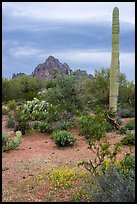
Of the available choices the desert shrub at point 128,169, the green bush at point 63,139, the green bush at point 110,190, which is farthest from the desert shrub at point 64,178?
the green bush at point 63,139

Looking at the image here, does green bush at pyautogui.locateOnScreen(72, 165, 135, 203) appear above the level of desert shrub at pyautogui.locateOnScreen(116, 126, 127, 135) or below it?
below

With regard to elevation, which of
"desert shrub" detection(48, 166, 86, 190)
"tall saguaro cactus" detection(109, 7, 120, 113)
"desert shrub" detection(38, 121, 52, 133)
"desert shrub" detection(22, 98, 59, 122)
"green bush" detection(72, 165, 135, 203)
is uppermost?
"tall saguaro cactus" detection(109, 7, 120, 113)

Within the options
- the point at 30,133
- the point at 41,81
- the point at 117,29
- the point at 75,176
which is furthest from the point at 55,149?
the point at 41,81

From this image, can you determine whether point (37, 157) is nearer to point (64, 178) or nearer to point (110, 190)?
point (64, 178)

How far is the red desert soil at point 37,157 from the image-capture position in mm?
8030

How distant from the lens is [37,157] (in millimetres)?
9852

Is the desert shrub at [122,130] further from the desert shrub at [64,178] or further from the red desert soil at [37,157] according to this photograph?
the desert shrub at [64,178]

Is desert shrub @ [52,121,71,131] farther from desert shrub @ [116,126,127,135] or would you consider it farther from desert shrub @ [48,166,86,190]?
desert shrub @ [48,166,86,190]

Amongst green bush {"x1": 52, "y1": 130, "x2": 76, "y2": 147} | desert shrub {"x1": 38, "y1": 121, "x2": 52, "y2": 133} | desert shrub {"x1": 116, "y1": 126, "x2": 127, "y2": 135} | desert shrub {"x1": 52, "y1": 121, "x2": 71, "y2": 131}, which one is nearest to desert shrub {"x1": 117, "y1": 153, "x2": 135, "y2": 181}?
green bush {"x1": 52, "y1": 130, "x2": 76, "y2": 147}

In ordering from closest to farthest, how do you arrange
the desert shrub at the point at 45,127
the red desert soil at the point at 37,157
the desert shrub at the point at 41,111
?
the red desert soil at the point at 37,157 < the desert shrub at the point at 45,127 < the desert shrub at the point at 41,111

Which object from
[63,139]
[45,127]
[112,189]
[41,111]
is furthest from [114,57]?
[112,189]

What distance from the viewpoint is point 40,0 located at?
3711 millimetres

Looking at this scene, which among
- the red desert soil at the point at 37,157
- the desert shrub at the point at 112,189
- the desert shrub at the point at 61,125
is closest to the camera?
the desert shrub at the point at 112,189

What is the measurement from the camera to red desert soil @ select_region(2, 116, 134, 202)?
8.03 metres
